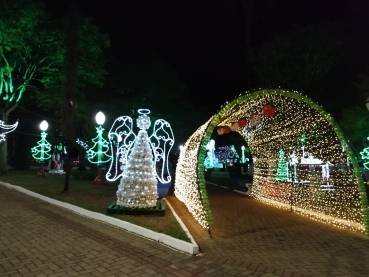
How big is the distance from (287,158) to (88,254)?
8.73 metres

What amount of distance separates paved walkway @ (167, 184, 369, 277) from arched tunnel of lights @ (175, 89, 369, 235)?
47 cm

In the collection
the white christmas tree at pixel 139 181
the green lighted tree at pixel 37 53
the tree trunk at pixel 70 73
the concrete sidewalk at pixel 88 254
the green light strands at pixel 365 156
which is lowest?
the concrete sidewalk at pixel 88 254

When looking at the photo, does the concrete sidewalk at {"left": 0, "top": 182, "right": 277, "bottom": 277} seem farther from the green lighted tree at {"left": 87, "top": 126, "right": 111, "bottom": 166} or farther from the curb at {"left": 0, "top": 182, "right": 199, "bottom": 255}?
the green lighted tree at {"left": 87, "top": 126, "right": 111, "bottom": 166}

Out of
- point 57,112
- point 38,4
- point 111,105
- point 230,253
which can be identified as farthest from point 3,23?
point 230,253

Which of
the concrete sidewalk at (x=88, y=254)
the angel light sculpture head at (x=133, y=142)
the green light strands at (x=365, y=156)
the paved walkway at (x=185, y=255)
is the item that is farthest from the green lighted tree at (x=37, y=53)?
the green light strands at (x=365, y=156)

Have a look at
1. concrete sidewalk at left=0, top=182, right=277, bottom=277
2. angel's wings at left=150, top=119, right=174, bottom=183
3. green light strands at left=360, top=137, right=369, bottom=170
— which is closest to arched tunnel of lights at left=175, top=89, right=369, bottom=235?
concrete sidewalk at left=0, top=182, right=277, bottom=277

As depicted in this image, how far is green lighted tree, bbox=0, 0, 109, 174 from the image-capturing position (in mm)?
20000

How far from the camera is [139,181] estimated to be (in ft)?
30.3

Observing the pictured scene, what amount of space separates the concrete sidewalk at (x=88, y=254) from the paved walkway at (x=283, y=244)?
46cm

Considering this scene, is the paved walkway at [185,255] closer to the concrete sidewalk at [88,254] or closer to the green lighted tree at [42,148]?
the concrete sidewalk at [88,254]

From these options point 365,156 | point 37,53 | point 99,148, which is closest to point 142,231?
point 99,148

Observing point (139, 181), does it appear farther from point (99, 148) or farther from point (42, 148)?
point (42, 148)

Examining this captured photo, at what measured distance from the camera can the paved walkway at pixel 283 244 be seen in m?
5.30

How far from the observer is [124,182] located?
368 inches
